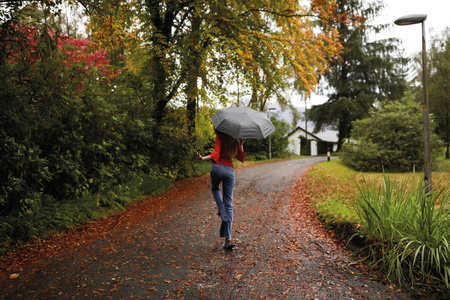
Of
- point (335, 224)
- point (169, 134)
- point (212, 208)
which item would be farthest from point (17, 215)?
point (169, 134)

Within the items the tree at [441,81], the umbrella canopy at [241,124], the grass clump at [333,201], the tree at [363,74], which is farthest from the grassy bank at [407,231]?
the tree at [363,74]

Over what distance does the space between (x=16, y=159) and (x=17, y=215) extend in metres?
0.93

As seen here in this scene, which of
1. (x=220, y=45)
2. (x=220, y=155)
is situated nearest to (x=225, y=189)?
(x=220, y=155)

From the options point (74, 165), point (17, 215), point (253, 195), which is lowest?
point (253, 195)

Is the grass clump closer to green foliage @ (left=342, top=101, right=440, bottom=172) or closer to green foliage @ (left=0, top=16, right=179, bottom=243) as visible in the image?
green foliage @ (left=342, top=101, right=440, bottom=172)

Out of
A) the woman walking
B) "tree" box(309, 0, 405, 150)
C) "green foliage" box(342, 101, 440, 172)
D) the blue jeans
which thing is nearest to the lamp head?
the woman walking

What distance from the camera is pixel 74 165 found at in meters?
5.96

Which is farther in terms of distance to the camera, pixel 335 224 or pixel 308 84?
pixel 308 84

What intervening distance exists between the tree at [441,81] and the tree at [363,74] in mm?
3768

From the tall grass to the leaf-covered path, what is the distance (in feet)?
1.16

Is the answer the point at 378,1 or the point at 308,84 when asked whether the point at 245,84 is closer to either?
the point at 308,84

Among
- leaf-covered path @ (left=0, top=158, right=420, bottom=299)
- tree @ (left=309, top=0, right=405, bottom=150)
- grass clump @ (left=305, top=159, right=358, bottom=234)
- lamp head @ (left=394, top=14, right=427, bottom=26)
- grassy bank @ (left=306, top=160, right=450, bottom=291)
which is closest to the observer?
leaf-covered path @ (left=0, top=158, right=420, bottom=299)

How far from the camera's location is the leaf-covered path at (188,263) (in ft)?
11.0

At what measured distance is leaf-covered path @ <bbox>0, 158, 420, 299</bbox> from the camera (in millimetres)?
3340
